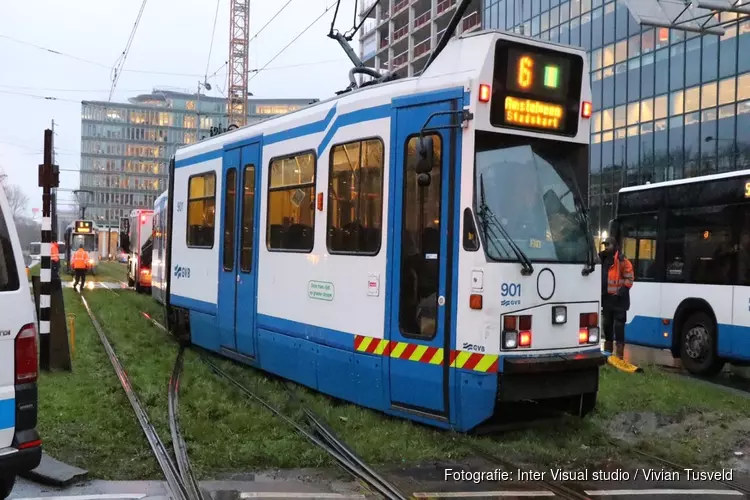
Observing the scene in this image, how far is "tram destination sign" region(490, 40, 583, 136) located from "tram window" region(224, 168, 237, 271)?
14.9 feet

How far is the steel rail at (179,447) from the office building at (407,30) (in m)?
42.4

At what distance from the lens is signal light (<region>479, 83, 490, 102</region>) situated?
6.07m

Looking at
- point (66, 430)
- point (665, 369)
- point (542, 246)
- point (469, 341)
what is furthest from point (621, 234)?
point (66, 430)

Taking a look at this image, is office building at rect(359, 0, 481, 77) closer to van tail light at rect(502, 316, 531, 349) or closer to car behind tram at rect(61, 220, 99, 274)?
car behind tram at rect(61, 220, 99, 274)

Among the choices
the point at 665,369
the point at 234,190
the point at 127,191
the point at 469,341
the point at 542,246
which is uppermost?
the point at 127,191

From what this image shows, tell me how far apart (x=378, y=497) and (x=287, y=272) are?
3.67 meters

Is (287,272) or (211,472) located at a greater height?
(287,272)

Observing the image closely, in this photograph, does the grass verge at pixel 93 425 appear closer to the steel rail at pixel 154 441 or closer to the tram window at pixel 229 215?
the steel rail at pixel 154 441

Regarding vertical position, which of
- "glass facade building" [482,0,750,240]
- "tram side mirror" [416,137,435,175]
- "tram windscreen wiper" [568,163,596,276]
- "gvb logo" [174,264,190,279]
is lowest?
"gvb logo" [174,264,190,279]

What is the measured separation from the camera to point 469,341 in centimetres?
596

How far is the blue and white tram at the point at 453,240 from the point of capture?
6.01m

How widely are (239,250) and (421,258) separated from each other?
3694 millimetres

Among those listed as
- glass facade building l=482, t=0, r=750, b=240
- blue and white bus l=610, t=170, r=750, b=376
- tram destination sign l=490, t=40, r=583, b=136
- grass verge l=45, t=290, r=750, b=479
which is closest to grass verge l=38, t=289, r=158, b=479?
grass verge l=45, t=290, r=750, b=479

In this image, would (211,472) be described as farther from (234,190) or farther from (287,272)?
(234,190)
